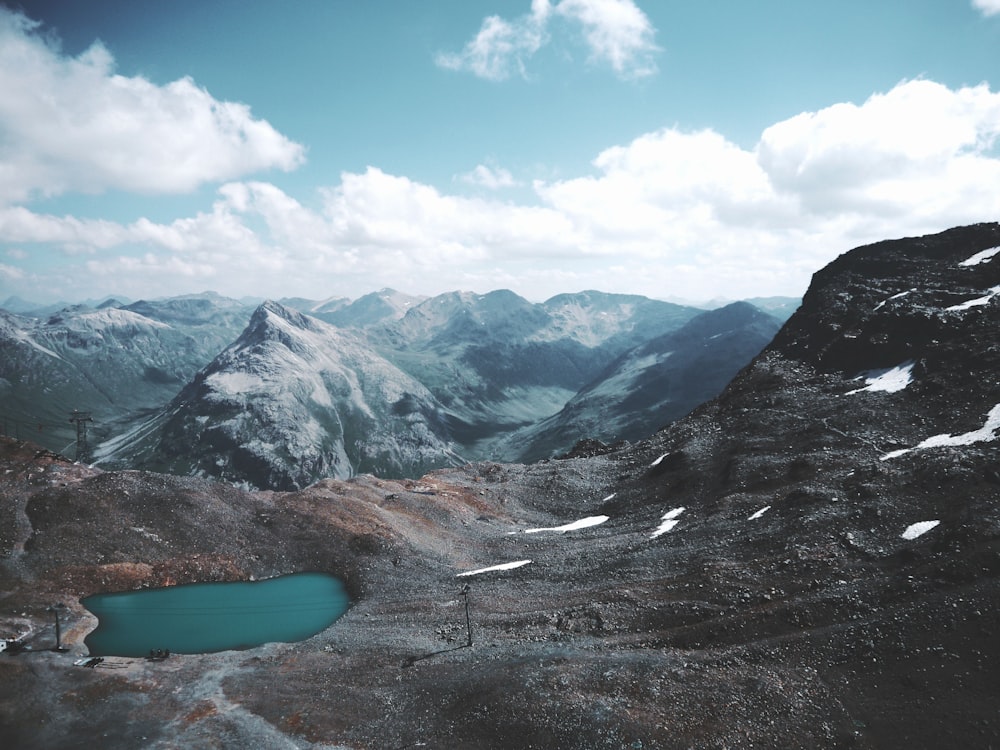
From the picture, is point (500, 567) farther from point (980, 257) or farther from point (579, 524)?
point (980, 257)

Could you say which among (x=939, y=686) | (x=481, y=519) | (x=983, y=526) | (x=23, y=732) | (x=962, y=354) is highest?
(x=962, y=354)

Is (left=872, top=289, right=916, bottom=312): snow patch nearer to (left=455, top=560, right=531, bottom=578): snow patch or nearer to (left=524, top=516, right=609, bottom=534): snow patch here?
(left=524, top=516, right=609, bottom=534): snow patch

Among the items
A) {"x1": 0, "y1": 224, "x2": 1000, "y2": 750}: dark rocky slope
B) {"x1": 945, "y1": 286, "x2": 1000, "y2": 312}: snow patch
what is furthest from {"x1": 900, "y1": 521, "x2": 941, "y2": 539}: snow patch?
{"x1": 945, "y1": 286, "x2": 1000, "y2": 312}: snow patch

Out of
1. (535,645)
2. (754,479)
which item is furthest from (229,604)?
(754,479)

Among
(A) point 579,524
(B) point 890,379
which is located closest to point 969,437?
(B) point 890,379

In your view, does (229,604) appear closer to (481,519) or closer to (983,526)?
(481,519)

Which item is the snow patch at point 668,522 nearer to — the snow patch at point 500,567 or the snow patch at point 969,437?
the snow patch at point 500,567

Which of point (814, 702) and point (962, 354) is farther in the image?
point (962, 354)

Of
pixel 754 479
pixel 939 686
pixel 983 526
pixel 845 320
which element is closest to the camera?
pixel 939 686
